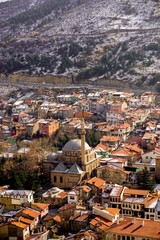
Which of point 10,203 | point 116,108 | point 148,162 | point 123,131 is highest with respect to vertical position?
point 116,108

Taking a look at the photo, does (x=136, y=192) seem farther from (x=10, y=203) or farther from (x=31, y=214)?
(x=10, y=203)

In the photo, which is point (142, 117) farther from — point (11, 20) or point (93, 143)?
point (11, 20)

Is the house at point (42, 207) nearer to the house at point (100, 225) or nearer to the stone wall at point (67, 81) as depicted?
the house at point (100, 225)

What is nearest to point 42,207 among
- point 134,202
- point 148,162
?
point 134,202

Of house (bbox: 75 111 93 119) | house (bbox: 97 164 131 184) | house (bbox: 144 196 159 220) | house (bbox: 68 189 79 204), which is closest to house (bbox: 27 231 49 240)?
house (bbox: 68 189 79 204)

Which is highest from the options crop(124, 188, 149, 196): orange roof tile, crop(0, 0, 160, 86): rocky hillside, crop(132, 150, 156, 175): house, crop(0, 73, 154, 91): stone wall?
crop(0, 0, 160, 86): rocky hillside

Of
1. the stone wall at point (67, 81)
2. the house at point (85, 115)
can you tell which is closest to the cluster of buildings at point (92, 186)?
the house at point (85, 115)

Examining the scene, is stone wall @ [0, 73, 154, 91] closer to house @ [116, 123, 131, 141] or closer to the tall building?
house @ [116, 123, 131, 141]
